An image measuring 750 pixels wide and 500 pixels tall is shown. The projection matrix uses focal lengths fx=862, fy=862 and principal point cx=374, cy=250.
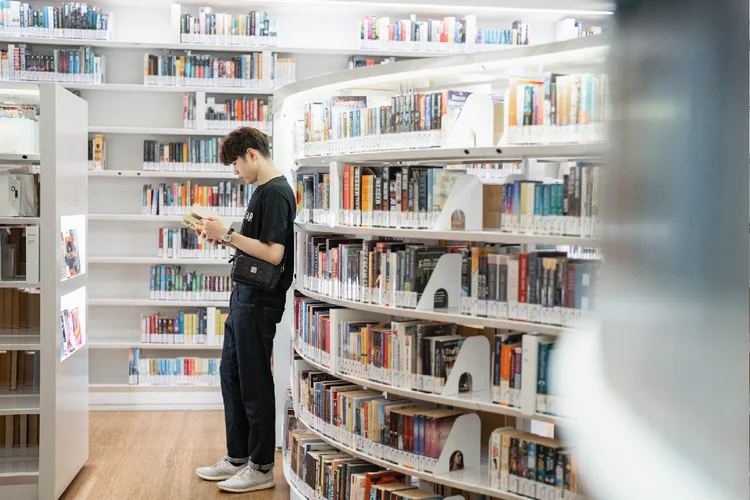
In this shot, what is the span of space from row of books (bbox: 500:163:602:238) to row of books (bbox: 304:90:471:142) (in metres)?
0.45

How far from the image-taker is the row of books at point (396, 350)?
9.78 ft

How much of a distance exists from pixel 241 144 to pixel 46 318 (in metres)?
1.21

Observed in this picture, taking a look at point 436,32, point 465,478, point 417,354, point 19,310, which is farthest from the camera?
point 436,32

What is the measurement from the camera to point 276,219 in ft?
12.8

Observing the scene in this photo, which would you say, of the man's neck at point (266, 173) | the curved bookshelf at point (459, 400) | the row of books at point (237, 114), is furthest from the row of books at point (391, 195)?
the row of books at point (237, 114)

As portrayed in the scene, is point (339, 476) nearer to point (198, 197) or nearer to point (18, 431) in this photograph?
point (18, 431)

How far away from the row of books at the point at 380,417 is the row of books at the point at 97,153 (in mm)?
3426

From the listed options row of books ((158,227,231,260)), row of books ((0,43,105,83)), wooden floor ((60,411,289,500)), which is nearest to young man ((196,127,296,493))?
wooden floor ((60,411,289,500))

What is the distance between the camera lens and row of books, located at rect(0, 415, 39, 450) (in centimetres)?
425

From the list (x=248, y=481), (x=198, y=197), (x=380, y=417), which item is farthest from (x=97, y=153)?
(x=380, y=417)

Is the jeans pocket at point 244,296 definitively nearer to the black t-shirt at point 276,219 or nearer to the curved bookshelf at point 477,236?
the black t-shirt at point 276,219

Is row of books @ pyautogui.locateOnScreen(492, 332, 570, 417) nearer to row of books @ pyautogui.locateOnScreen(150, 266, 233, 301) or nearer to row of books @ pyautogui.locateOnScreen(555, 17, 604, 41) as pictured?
row of books @ pyautogui.locateOnScreen(150, 266, 233, 301)

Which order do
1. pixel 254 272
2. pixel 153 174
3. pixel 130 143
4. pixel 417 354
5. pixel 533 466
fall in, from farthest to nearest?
pixel 130 143
pixel 153 174
pixel 254 272
pixel 417 354
pixel 533 466

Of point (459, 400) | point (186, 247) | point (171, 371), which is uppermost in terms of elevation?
point (186, 247)
